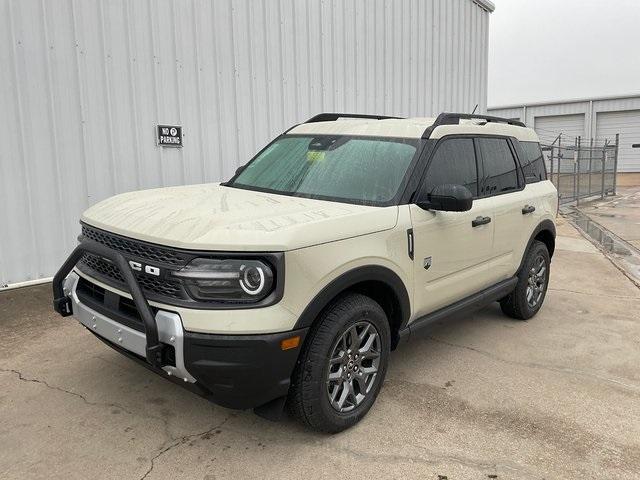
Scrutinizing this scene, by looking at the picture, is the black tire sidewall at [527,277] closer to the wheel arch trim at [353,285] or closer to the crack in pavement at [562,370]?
the crack in pavement at [562,370]

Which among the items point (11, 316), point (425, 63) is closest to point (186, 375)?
point (11, 316)

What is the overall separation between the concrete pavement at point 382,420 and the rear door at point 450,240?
0.63 m

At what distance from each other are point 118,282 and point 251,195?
43.8 inches

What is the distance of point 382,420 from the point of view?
322 cm

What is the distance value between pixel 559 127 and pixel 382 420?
34.5 m

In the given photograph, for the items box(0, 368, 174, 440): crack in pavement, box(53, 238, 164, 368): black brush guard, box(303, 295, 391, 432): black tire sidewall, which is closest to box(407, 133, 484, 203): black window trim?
box(303, 295, 391, 432): black tire sidewall

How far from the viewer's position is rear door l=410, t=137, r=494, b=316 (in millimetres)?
3459

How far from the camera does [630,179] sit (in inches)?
1134

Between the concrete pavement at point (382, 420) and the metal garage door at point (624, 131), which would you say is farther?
the metal garage door at point (624, 131)

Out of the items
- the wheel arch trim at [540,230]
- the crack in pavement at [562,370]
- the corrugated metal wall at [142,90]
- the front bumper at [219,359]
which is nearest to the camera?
the front bumper at [219,359]

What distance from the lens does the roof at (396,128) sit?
3.82 meters

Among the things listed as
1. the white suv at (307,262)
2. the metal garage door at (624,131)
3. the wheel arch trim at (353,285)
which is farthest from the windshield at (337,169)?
the metal garage door at (624,131)

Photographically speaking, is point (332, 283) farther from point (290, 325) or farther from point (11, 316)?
point (11, 316)

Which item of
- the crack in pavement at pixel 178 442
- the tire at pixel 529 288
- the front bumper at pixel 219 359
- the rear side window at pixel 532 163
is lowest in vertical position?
the crack in pavement at pixel 178 442
